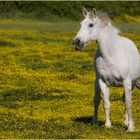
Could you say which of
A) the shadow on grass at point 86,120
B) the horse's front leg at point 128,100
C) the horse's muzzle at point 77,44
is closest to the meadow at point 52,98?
the shadow on grass at point 86,120

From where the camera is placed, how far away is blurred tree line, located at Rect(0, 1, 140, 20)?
10606 cm

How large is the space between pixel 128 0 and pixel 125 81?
102m

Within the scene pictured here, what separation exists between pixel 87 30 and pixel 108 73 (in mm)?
1394

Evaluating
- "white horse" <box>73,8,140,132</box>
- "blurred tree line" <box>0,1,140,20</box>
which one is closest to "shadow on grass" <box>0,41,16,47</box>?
"white horse" <box>73,8,140,132</box>

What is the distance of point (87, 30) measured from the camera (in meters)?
17.0

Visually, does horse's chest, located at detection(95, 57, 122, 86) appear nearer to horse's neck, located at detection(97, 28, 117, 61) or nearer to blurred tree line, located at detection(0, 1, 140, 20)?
horse's neck, located at detection(97, 28, 117, 61)

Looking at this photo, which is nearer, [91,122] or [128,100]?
[128,100]

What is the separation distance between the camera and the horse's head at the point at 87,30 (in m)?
16.6

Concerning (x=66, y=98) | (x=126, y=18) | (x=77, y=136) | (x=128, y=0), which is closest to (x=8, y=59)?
(x=66, y=98)

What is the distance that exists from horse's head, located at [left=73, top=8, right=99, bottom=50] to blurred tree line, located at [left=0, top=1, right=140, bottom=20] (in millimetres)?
85319

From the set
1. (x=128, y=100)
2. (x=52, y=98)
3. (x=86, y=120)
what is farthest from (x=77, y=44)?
(x=52, y=98)

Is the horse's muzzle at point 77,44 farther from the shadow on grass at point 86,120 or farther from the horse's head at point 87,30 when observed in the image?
the shadow on grass at point 86,120

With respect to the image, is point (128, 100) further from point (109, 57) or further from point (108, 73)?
point (109, 57)

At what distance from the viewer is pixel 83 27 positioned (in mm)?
16938
